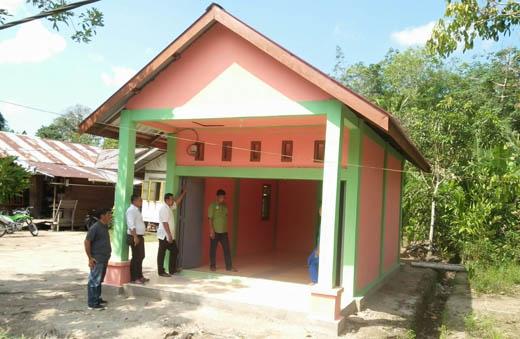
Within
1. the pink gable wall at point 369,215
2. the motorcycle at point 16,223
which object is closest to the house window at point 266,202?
the pink gable wall at point 369,215

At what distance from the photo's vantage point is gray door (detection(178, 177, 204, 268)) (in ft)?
29.2

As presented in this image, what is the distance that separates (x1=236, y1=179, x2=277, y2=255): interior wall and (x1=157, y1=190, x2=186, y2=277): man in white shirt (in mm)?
2662

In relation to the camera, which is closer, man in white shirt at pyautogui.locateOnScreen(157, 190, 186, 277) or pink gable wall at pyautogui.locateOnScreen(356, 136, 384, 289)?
pink gable wall at pyautogui.locateOnScreen(356, 136, 384, 289)

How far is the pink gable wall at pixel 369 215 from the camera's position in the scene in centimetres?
750

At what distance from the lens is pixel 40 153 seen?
63.3 ft

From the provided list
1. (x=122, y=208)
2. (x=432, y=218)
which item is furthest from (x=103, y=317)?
(x=432, y=218)

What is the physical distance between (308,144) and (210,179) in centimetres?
282

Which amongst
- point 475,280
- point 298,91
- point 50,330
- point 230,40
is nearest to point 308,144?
point 298,91

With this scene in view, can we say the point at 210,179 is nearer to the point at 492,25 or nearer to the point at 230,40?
the point at 230,40

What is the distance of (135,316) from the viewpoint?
6281mm

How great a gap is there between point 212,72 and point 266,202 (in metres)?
6.21

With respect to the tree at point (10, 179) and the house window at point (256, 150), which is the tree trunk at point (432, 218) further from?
the tree at point (10, 179)

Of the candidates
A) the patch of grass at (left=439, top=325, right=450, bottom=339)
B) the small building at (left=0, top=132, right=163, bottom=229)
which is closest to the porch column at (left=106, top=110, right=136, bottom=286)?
the patch of grass at (left=439, top=325, right=450, bottom=339)

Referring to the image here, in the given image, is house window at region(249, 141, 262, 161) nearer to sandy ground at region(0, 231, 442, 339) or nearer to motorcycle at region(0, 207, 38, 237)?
sandy ground at region(0, 231, 442, 339)
